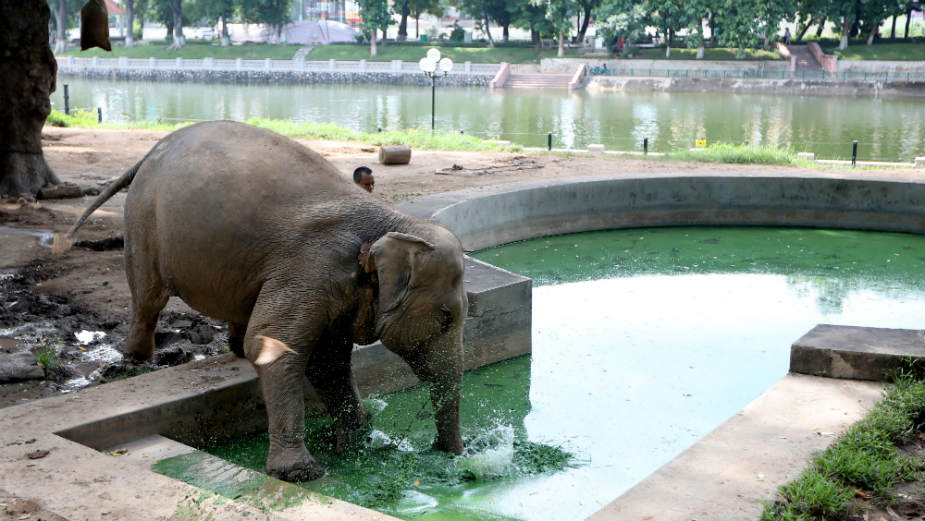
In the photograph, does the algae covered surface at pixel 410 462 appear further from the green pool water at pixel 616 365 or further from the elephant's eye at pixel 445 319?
the elephant's eye at pixel 445 319

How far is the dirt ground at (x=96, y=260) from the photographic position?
7305mm

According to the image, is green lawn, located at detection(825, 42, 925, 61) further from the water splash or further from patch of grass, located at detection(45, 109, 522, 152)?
the water splash

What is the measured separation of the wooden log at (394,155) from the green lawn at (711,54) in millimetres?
45297

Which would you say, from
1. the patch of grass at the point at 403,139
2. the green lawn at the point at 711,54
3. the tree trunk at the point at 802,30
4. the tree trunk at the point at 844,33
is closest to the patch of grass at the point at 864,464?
the patch of grass at the point at 403,139

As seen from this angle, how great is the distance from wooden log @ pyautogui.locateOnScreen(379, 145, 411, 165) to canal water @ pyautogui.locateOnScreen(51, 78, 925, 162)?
11.1 meters

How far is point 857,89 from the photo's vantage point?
51906 mm

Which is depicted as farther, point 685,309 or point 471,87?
point 471,87

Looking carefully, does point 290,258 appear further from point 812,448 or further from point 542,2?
point 542,2

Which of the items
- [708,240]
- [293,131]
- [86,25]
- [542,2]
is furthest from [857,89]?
[86,25]

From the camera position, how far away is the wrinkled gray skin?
211 inches

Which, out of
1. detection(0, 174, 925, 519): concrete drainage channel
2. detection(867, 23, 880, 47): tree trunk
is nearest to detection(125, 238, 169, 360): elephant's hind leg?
detection(0, 174, 925, 519): concrete drainage channel

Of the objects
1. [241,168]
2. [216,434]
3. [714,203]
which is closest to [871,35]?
[714,203]

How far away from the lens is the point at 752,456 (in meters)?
5.32

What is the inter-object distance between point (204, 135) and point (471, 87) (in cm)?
5600
